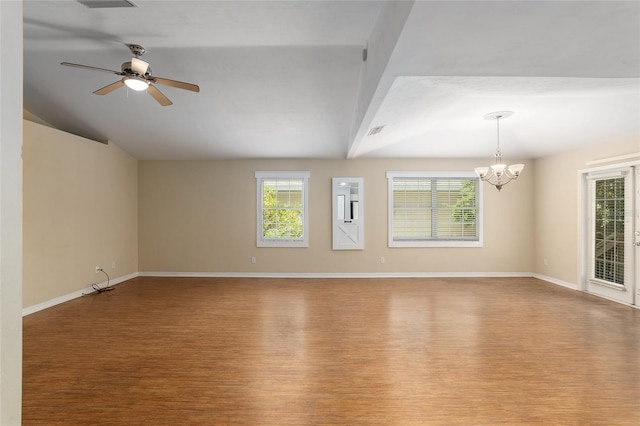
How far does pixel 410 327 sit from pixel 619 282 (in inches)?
147

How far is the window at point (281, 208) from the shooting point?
22.7 ft

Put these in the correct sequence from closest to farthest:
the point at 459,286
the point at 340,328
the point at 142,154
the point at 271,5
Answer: the point at 271,5 < the point at 340,328 < the point at 459,286 < the point at 142,154

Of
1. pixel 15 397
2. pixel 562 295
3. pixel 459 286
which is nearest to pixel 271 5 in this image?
pixel 15 397

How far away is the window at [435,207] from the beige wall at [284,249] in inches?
8.5

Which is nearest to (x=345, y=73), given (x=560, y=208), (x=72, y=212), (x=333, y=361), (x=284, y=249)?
(x=333, y=361)

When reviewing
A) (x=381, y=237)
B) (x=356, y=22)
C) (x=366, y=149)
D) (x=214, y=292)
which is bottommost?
(x=214, y=292)

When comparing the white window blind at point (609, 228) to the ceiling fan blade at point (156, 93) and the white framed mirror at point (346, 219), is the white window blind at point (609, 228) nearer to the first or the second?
the white framed mirror at point (346, 219)

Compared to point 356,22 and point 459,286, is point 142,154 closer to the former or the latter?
point 356,22

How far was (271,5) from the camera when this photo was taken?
2.99m

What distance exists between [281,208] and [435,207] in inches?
131

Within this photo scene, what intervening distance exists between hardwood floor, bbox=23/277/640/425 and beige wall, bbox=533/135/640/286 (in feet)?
4.24

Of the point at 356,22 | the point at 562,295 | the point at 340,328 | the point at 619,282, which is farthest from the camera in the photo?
the point at 562,295

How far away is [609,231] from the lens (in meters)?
5.17

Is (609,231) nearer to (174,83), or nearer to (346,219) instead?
(346,219)
